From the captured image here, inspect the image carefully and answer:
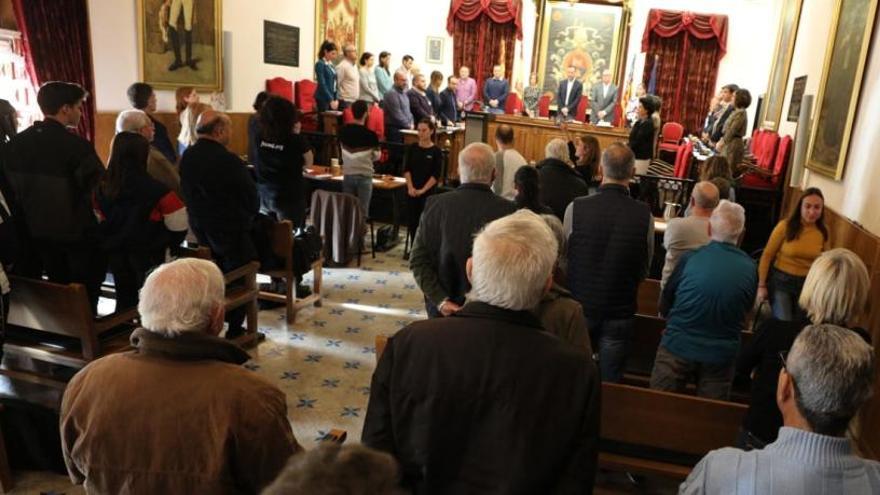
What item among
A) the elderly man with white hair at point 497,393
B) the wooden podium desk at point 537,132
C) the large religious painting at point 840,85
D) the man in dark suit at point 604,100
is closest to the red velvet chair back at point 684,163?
the wooden podium desk at point 537,132

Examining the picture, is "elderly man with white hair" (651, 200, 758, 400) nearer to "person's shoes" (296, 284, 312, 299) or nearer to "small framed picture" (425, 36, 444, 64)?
"person's shoes" (296, 284, 312, 299)

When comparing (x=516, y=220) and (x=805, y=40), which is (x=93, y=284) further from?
(x=805, y=40)

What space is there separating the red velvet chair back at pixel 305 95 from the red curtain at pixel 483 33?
4729mm

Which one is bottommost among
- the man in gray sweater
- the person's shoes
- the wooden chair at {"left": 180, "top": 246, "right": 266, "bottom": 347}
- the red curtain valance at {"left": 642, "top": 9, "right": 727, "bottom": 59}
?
the person's shoes

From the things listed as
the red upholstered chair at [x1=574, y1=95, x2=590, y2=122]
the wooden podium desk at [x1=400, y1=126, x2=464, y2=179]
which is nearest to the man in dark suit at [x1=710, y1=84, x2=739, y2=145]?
the red upholstered chair at [x1=574, y1=95, x2=590, y2=122]

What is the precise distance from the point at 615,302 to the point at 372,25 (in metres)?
10.3

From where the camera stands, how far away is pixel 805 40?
7773 millimetres

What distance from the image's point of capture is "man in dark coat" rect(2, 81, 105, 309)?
3059mm

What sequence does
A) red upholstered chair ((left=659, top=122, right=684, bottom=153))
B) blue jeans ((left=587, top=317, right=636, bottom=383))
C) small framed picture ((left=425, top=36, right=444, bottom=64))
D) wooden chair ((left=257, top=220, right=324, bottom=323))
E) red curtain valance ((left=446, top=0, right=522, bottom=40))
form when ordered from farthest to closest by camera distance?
small framed picture ((left=425, top=36, right=444, bottom=64)) < red curtain valance ((left=446, top=0, right=522, bottom=40)) < red upholstered chair ((left=659, top=122, right=684, bottom=153)) < wooden chair ((left=257, top=220, right=324, bottom=323)) < blue jeans ((left=587, top=317, right=636, bottom=383))

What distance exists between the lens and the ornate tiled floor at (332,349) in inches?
129

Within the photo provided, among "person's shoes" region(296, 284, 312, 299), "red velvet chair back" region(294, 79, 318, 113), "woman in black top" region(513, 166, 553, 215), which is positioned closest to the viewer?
"woman in black top" region(513, 166, 553, 215)

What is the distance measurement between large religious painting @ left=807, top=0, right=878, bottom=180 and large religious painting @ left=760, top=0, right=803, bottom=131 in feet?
10.5

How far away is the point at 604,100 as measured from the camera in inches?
466

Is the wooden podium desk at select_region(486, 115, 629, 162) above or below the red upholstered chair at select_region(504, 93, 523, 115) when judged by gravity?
below
